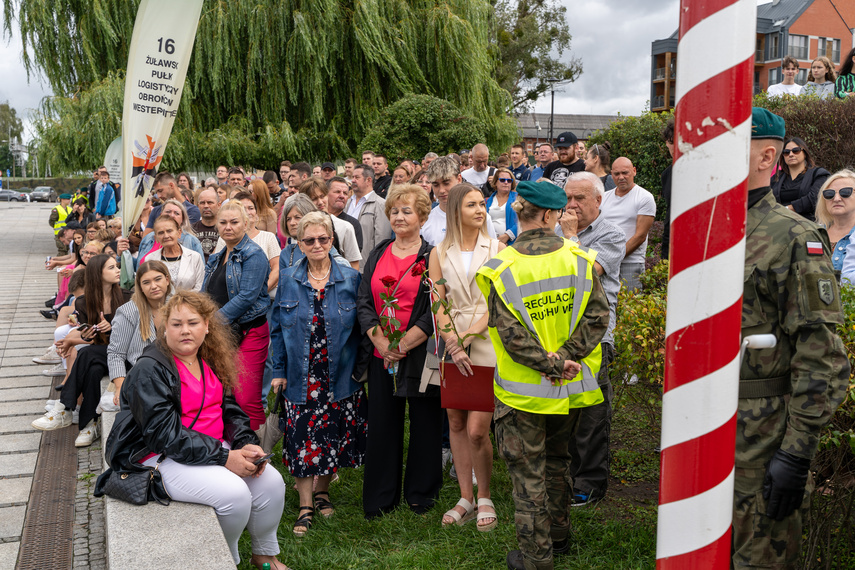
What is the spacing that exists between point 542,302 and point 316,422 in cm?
209

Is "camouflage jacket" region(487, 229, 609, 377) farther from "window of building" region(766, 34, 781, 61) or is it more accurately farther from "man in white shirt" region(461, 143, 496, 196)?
"window of building" region(766, 34, 781, 61)

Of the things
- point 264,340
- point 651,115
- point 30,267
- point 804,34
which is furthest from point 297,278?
point 804,34

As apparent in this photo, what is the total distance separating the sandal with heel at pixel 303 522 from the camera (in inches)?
195

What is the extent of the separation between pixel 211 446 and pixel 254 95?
16.8 m

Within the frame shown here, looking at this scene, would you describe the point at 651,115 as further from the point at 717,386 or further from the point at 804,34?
the point at 804,34

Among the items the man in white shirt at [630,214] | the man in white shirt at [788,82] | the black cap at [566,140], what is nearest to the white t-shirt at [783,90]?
the man in white shirt at [788,82]

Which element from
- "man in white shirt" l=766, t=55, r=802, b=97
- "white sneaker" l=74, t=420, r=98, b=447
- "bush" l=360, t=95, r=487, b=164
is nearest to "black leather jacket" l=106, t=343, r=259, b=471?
"white sneaker" l=74, t=420, r=98, b=447

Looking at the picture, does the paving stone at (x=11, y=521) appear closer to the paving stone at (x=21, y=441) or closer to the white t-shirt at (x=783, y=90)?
the paving stone at (x=21, y=441)

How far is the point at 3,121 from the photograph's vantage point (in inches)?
4636

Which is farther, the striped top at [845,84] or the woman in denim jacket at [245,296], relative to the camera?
the striped top at [845,84]

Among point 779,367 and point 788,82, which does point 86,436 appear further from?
point 788,82

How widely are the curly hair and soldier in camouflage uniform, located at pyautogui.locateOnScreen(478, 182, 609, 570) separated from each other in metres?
1.64

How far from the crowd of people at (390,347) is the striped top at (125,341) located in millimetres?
17

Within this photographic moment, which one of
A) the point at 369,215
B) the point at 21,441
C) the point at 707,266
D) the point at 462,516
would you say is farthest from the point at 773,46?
the point at 707,266
